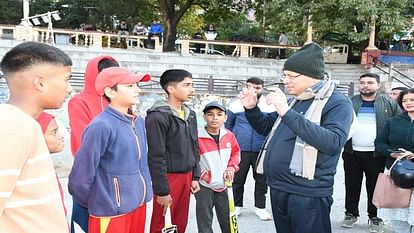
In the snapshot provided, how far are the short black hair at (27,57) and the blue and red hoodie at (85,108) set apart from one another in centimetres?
134

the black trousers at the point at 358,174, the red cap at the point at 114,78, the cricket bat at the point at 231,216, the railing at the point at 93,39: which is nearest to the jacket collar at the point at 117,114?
the red cap at the point at 114,78

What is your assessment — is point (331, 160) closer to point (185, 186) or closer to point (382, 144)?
point (185, 186)

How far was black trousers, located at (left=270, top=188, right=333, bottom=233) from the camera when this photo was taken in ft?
9.48

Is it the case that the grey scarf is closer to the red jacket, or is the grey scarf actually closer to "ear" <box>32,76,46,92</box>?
the red jacket

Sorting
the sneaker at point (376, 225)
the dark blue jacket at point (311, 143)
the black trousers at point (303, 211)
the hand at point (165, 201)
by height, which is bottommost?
the sneaker at point (376, 225)

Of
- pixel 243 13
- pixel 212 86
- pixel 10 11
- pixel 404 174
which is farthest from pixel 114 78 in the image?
pixel 10 11

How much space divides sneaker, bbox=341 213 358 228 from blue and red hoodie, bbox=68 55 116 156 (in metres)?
3.01

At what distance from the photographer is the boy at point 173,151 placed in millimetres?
3381

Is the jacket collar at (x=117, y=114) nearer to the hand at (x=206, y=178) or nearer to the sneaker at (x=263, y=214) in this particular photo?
the hand at (x=206, y=178)

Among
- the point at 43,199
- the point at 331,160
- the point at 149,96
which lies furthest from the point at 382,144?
the point at 149,96

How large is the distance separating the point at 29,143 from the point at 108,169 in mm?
1304

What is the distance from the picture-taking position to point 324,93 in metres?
2.88

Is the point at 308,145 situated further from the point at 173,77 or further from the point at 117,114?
the point at 173,77

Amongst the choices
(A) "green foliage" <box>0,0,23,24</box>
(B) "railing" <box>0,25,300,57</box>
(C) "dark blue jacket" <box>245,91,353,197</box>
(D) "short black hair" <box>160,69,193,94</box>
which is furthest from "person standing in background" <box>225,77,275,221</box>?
(A) "green foliage" <box>0,0,23,24</box>
